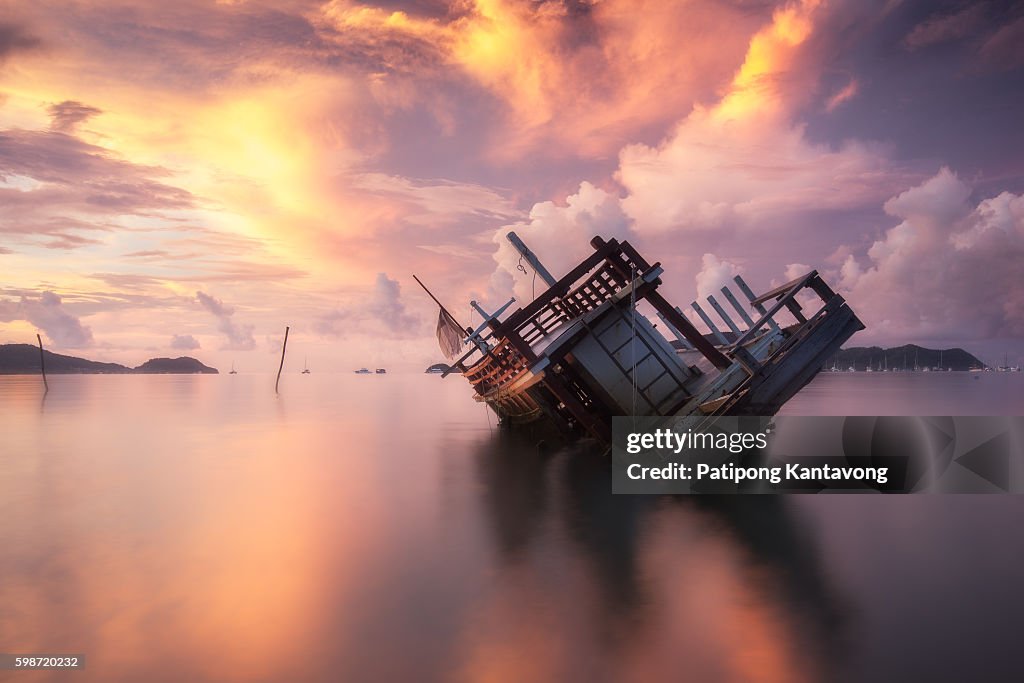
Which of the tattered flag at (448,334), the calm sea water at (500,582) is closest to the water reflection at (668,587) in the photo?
the calm sea water at (500,582)

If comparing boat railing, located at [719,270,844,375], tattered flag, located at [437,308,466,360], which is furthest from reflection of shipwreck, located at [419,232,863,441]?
tattered flag, located at [437,308,466,360]

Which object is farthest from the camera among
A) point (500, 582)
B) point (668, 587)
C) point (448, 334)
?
point (448, 334)

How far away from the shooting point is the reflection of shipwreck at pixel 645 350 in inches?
702

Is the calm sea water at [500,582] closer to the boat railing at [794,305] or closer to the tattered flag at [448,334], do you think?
the boat railing at [794,305]

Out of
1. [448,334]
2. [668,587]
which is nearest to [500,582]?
[668,587]

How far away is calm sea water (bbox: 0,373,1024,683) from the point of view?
8227 millimetres

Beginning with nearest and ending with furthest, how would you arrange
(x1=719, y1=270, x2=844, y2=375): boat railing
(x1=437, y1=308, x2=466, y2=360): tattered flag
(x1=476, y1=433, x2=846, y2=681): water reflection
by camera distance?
(x1=476, y1=433, x2=846, y2=681): water reflection
(x1=719, y1=270, x2=844, y2=375): boat railing
(x1=437, y1=308, x2=466, y2=360): tattered flag

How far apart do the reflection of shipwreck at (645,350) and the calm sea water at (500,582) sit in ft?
7.97

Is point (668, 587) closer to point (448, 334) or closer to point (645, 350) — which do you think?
point (645, 350)

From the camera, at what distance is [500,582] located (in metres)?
11.3

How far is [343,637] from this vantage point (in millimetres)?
8828

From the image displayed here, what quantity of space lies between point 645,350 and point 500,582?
36.2 ft

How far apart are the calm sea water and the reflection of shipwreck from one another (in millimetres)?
2429

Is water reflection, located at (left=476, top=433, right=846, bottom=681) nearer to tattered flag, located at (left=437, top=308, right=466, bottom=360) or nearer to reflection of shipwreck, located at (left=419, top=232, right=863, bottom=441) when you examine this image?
reflection of shipwreck, located at (left=419, top=232, right=863, bottom=441)
